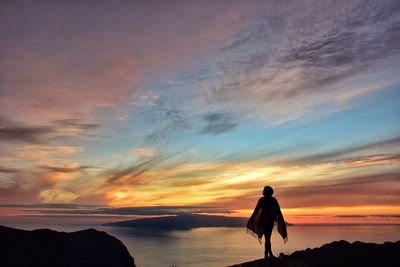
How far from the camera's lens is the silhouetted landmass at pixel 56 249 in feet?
93.1


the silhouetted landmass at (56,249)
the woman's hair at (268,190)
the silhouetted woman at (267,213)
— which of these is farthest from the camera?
the silhouetted landmass at (56,249)

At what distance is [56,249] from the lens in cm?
3456

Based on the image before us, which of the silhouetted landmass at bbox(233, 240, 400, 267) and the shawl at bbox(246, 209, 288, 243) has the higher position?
the shawl at bbox(246, 209, 288, 243)

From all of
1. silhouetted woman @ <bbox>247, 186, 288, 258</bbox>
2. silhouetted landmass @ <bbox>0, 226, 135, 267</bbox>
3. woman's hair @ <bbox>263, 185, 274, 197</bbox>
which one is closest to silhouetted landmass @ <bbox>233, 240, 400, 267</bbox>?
silhouetted woman @ <bbox>247, 186, 288, 258</bbox>

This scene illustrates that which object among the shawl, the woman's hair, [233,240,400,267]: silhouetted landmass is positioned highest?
the woman's hair

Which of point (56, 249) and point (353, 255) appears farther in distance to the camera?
point (56, 249)

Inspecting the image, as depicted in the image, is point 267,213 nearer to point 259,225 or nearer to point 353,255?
point 259,225

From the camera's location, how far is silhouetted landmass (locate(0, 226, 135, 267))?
2839 centimetres

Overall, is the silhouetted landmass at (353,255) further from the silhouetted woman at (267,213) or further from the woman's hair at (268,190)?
the woman's hair at (268,190)

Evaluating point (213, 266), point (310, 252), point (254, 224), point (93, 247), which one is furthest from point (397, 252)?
point (213, 266)

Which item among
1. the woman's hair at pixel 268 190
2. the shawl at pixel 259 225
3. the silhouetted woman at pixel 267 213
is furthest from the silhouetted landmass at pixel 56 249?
the woman's hair at pixel 268 190

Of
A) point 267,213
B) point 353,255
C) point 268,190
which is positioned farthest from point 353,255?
point 268,190

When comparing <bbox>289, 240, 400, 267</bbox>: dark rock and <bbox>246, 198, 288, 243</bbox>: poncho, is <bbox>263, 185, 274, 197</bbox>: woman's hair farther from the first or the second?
<bbox>289, 240, 400, 267</bbox>: dark rock

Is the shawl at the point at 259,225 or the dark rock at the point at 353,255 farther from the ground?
the shawl at the point at 259,225
